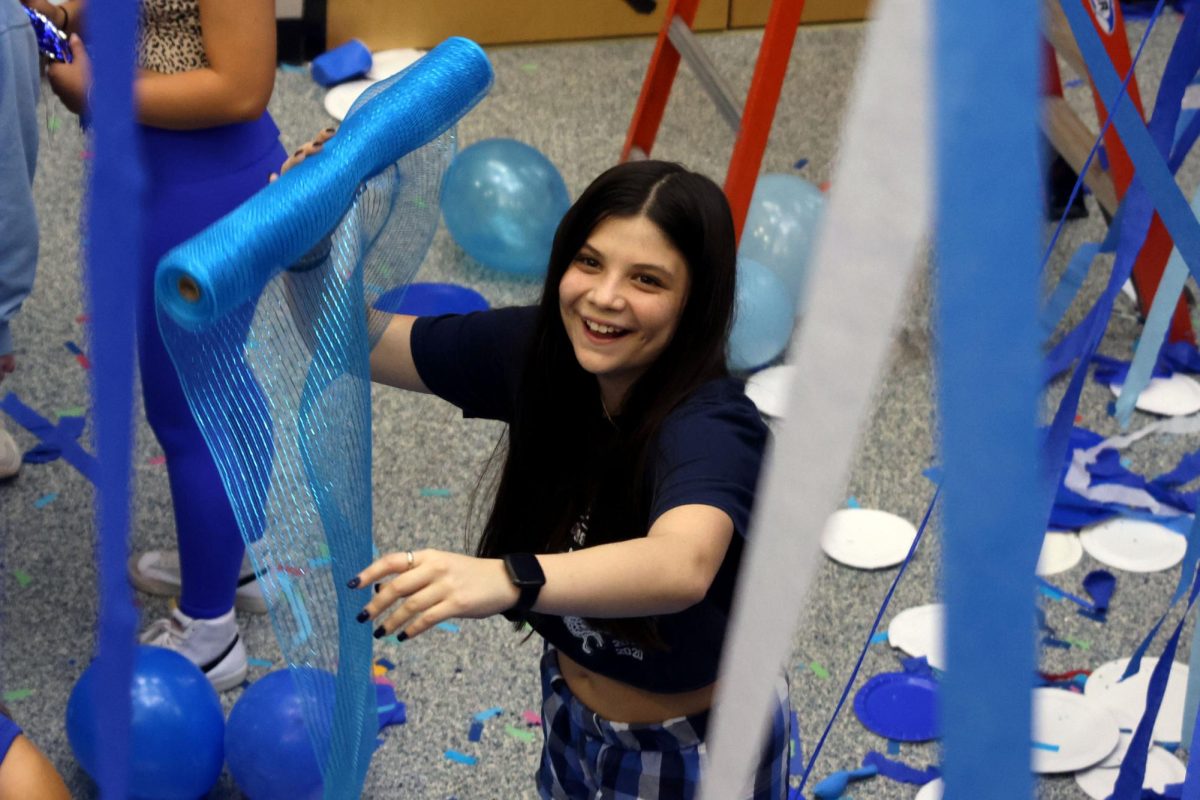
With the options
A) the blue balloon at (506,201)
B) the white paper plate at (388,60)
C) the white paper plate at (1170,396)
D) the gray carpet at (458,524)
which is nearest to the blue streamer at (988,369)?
the gray carpet at (458,524)

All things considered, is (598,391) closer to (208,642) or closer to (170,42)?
(170,42)

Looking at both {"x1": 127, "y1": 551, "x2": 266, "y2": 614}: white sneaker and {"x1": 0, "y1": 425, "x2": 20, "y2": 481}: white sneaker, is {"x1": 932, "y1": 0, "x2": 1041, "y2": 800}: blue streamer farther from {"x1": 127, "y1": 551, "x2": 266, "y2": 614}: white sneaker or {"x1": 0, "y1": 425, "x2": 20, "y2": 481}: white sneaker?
{"x1": 0, "y1": 425, "x2": 20, "y2": 481}: white sneaker

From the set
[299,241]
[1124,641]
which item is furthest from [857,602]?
[299,241]

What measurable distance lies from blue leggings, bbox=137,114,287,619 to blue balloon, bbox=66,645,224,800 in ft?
0.54

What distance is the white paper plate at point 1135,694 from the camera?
6.25 feet

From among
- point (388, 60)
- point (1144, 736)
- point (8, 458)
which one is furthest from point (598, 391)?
point (388, 60)

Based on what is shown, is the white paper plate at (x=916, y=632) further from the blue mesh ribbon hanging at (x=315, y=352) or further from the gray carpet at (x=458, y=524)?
the blue mesh ribbon hanging at (x=315, y=352)

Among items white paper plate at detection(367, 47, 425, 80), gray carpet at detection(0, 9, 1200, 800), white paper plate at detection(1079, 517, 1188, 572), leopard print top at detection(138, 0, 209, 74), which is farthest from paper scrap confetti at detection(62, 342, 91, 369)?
white paper plate at detection(1079, 517, 1188, 572)

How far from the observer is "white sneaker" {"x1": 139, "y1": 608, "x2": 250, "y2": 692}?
1869 millimetres

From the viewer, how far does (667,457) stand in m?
1.09

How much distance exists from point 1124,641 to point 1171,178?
1.17 metres

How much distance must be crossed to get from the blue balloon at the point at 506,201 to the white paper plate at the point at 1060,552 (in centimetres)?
Answer: 105

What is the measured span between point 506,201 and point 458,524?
0.74 m

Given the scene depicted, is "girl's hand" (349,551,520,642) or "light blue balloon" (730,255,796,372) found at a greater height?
"girl's hand" (349,551,520,642)
